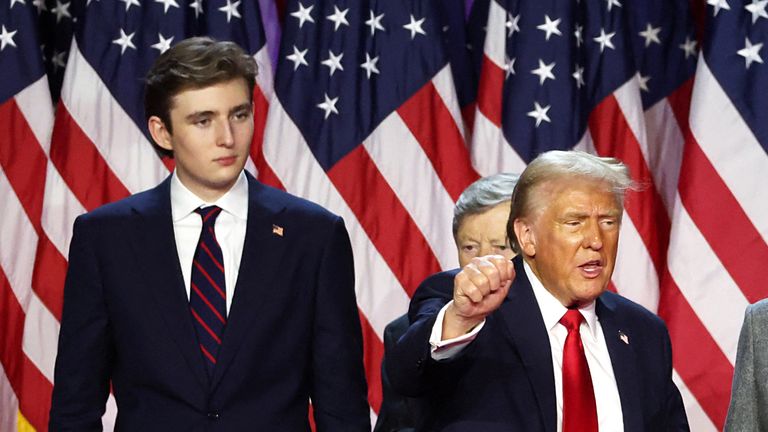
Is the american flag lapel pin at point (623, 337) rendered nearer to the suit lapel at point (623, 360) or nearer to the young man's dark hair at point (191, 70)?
the suit lapel at point (623, 360)

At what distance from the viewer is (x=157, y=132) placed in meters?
2.82

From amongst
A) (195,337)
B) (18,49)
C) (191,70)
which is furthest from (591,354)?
(18,49)

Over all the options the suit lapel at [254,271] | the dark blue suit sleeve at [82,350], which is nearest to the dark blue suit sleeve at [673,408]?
the suit lapel at [254,271]

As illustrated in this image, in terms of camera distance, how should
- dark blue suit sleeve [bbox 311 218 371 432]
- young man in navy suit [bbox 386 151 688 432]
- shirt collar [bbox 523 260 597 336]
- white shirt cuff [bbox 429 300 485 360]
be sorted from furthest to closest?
dark blue suit sleeve [bbox 311 218 371 432] < shirt collar [bbox 523 260 597 336] < young man in navy suit [bbox 386 151 688 432] < white shirt cuff [bbox 429 300 485 360]

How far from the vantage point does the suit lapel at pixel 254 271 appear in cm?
262

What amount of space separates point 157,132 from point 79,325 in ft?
1.67

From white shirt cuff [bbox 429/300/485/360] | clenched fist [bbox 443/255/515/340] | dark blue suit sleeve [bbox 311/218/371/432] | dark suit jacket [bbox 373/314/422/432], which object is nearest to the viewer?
clenched fist [bbox 443/255/515/340]

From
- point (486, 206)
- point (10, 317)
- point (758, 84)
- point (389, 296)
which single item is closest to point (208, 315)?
point (486, 206)

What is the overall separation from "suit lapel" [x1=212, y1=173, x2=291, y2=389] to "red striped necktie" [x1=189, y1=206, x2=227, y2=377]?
26 millimetres

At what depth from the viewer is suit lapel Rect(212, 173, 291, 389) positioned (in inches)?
103

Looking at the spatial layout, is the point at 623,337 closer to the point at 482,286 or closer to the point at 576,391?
the point at 576,391

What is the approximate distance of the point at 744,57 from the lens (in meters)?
4.21

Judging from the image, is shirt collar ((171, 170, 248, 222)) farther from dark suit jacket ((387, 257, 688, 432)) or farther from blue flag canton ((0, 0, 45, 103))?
blue flag canton ((0, 0, 45, 103))

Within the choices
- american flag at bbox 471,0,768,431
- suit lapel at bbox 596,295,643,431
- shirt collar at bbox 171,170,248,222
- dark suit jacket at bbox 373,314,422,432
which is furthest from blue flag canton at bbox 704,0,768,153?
shirt collar at bbox 171,170,248,222
